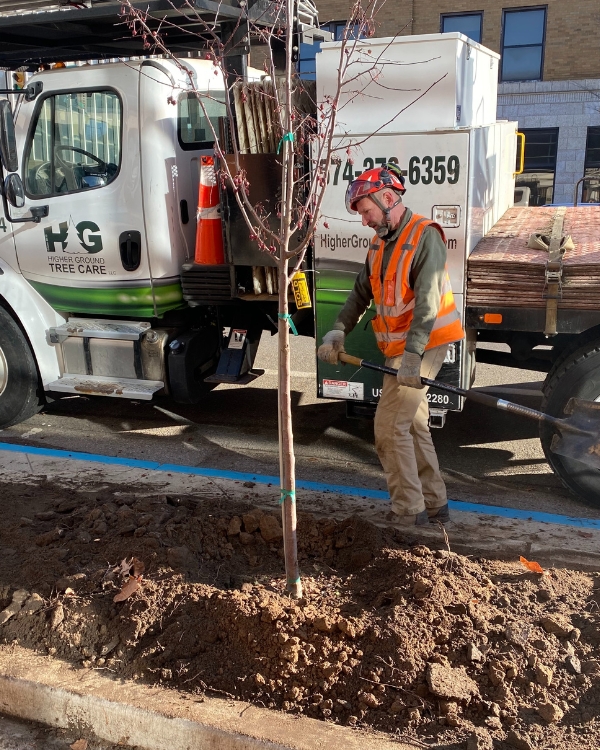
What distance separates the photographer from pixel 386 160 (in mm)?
4473

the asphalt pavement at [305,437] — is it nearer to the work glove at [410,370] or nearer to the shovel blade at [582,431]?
the shovel blade at [582,431]

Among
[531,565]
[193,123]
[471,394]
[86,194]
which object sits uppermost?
[193,123]

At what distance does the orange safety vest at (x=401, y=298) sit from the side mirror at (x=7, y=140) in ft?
9.57

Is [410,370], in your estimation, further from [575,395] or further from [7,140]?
[7,140]

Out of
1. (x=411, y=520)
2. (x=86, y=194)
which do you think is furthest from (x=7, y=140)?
(x=411, y=520)

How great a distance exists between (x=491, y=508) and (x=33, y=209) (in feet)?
12.6

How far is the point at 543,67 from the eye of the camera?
1980cm

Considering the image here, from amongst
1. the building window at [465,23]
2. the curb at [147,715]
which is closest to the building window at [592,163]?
the building window at [465,23]

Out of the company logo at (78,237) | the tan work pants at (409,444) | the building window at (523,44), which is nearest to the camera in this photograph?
the tan work pants at (409,444)

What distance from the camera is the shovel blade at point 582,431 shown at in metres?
4.38

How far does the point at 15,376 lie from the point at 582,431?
13.7 ft

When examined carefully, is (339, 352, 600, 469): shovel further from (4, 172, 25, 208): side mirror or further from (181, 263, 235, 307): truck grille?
(4, 172, 25, 208): side mirror

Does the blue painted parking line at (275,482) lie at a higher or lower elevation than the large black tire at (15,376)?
lower

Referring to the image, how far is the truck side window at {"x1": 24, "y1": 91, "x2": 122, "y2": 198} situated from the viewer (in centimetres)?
535
